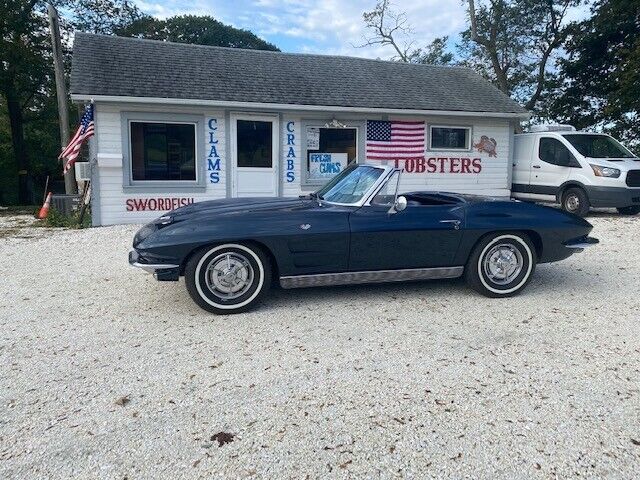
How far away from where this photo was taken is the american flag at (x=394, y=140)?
1235 cm

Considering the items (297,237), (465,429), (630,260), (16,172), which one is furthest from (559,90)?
(16,172)

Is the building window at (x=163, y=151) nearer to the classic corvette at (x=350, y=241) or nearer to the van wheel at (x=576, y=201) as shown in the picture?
the classic corvette at (x=350, y=241)

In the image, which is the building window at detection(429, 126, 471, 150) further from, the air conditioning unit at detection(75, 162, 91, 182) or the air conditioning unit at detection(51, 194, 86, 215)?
the air conditioning unit at detection(51, 194, 86, 215)

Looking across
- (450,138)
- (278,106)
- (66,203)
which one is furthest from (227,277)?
(450,138)

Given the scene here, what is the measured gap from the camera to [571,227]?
16.4ft

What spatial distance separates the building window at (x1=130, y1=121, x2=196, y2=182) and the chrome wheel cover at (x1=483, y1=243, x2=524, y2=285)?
7772 mm

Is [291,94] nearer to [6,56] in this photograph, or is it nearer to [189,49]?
[189,49]

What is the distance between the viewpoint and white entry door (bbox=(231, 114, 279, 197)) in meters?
11.3

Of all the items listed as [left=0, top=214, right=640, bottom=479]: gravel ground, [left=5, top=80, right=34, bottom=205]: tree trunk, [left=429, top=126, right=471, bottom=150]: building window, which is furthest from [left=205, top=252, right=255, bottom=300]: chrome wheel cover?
[left=5, top=80, right=34, bottom=205]: tree trunk

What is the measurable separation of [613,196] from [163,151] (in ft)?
32.2

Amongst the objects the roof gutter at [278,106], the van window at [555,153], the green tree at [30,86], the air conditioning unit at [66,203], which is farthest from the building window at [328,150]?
the green tree at [30,86]

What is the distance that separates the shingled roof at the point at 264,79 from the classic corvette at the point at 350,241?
6.47m

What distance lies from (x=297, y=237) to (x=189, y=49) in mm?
10530

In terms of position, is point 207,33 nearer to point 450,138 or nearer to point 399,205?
point 450,138
